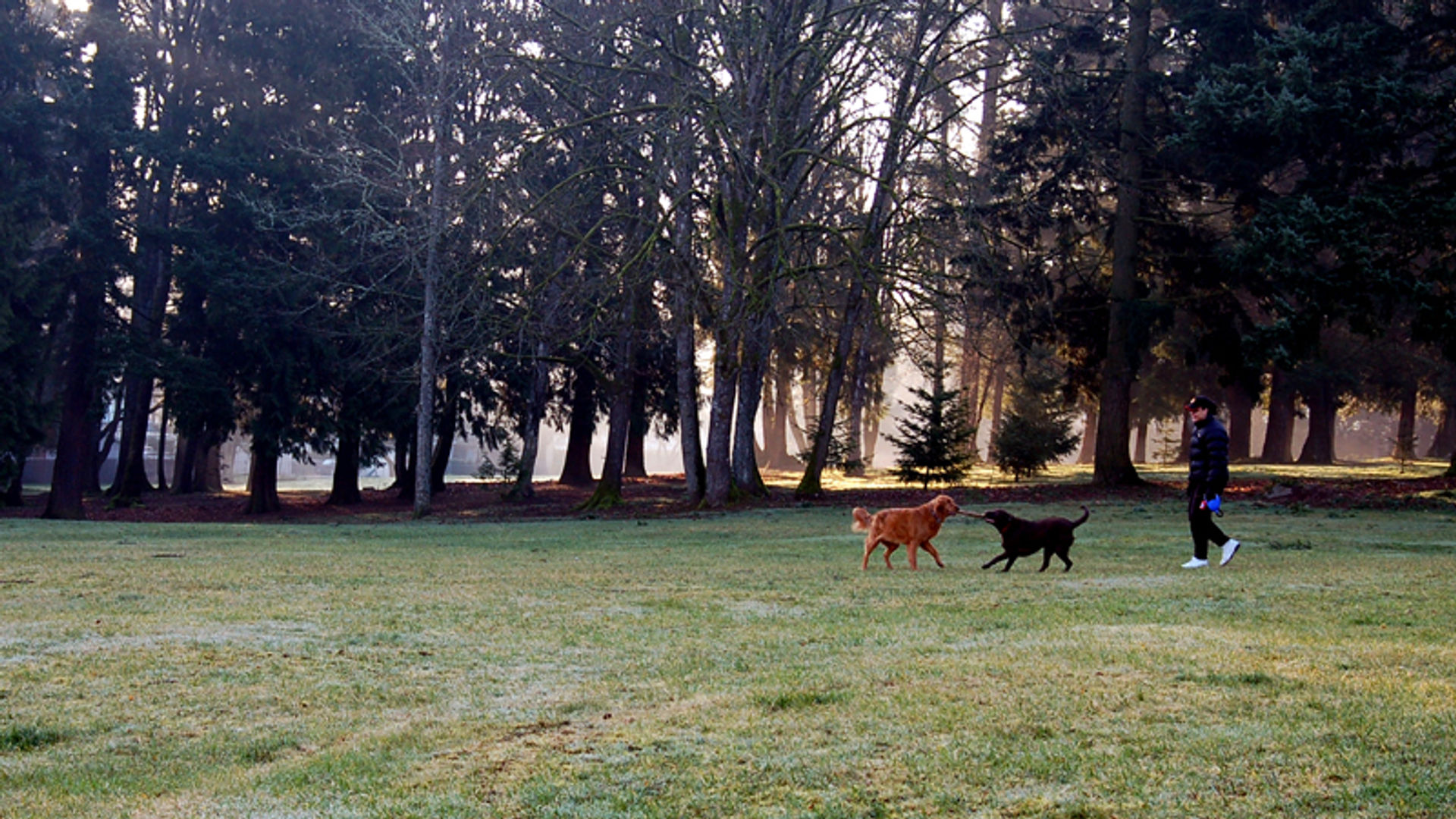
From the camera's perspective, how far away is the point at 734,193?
1063 inches

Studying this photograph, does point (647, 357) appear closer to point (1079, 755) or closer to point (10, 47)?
point (10, 47)

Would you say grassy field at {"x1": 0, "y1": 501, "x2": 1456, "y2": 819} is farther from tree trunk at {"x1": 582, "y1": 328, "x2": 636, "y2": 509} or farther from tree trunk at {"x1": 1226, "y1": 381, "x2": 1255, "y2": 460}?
tree trunk at {"x1": 1226, "y1": 381, "x2": 1255, "y2": 460}

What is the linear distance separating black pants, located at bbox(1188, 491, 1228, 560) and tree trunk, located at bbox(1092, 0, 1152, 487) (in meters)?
18.5

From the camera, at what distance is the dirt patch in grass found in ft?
86.7

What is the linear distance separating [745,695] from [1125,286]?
27213mm

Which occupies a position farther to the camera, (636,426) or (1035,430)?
(636,426)

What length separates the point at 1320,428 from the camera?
48531 millimetres

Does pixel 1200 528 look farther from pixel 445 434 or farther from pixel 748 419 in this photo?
pixel 445 434

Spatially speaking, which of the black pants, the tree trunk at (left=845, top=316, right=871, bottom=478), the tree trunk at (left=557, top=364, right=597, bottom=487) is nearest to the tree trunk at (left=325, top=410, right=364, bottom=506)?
the tree trunk at (left=557, top=364, right=597, bottom=487)

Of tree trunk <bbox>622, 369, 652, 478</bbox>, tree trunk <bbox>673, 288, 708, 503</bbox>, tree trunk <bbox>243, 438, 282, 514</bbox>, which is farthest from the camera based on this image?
tree trunk <bbox>622, 369, 652, 478</bbox>

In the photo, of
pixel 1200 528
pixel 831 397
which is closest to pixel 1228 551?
pixel 1200 528

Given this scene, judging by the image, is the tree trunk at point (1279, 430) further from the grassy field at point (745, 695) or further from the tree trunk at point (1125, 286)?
the grassy field at point (745, 695)

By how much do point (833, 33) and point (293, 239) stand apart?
19148 mm

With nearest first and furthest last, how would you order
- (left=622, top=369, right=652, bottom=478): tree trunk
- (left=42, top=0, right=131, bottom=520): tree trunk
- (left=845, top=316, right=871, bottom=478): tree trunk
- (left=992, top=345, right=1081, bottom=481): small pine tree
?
(left=42, top=0, right=131, bottom=520): tree trunk < (left=992, top=345, right=1081, bottom=481): small pine tree < (left=845, top=316, right=871, bottom=478): tree trunk < (left=622, top=369, right=652, bottom=478): tree trunk
